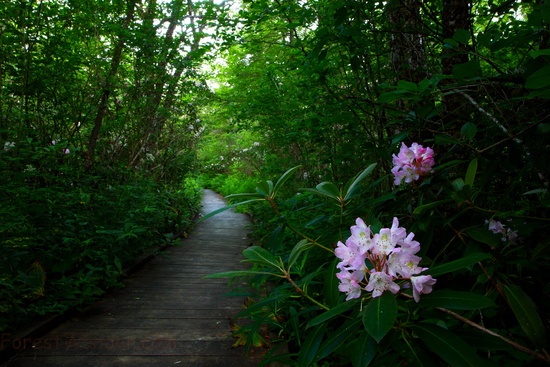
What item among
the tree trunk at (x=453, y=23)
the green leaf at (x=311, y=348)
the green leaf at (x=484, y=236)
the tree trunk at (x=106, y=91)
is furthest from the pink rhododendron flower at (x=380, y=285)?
the tree trunk at (x=106, y=91)

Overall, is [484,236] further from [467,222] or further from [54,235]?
[54,235]

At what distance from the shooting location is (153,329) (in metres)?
2.72

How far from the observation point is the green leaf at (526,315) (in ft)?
2.77

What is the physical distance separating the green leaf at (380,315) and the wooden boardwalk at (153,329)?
5.60ft

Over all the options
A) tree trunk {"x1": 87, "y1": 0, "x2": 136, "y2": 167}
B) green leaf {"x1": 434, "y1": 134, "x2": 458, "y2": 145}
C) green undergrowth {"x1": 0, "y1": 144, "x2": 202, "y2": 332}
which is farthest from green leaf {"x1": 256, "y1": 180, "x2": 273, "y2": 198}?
tree trunk {"x1": 87, "y1": 0, "x2": 136, "y2": 167}

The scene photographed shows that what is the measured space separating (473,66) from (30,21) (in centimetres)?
371

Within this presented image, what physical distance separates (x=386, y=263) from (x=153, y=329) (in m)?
2.47

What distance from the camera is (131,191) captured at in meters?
4.50

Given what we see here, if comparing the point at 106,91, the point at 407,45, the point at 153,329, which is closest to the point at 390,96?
the point at 407,45

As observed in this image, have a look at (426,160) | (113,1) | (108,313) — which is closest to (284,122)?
(113,1)

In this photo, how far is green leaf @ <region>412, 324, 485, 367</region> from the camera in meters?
0.73

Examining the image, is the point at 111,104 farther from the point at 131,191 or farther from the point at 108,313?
the point at 108,313

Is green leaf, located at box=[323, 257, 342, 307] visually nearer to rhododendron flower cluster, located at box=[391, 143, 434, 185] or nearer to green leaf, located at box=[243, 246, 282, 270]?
green leaf, located at box=[243, 246, 282, 270]

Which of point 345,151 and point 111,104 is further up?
point 111,104
